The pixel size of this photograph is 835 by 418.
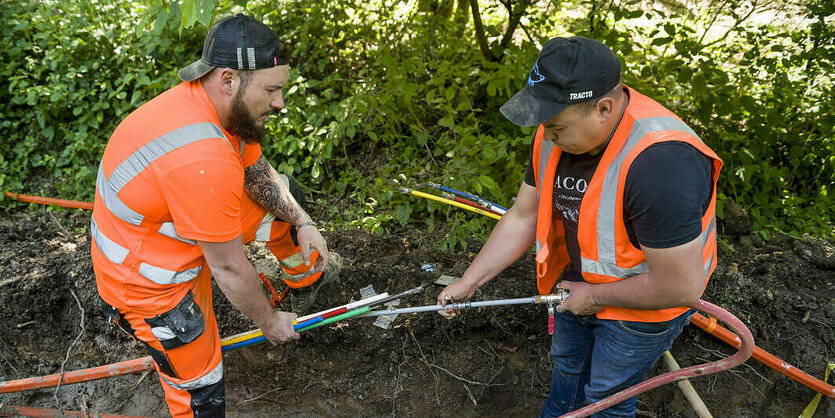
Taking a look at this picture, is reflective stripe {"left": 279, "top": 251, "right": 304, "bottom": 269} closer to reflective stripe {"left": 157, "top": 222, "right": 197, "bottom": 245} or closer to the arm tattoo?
the arm tattoo

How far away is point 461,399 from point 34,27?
20.3 ft

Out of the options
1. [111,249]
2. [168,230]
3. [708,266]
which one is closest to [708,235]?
[708,266]

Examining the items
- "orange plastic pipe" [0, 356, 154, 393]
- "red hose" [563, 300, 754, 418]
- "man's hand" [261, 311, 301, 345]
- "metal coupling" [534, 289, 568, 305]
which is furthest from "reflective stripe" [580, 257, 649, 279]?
"orange plastic pipe" [0, 356, 154, 393]

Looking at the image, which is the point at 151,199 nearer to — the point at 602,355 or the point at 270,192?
the point at 270,192

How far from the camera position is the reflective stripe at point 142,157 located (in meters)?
2.25

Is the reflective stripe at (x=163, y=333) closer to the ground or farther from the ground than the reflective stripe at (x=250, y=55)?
closer to the ground

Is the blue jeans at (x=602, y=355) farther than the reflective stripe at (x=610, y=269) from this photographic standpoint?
Yes

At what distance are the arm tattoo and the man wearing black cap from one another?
103 centimetres

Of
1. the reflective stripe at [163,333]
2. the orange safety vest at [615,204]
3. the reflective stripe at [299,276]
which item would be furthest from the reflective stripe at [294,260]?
the orange safety vest at [615,204]

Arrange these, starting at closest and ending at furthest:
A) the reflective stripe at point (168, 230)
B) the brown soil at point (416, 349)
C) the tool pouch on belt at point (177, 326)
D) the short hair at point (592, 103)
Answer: the short hair at point (592, 103)
the reflective stripe at point (168, 230)
the tool pouch on belt at point (177, 326)
the brown soil at point (416, 349)

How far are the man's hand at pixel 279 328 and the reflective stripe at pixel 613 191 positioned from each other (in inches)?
57.9

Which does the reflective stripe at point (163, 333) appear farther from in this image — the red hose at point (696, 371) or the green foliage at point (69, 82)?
the green foliage at point (69, 82)

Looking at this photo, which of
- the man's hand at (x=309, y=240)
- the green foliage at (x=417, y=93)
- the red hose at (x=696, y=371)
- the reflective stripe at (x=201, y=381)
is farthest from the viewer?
the green foliage at (x=417, y=93)

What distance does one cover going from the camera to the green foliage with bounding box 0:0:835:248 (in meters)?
4.74
